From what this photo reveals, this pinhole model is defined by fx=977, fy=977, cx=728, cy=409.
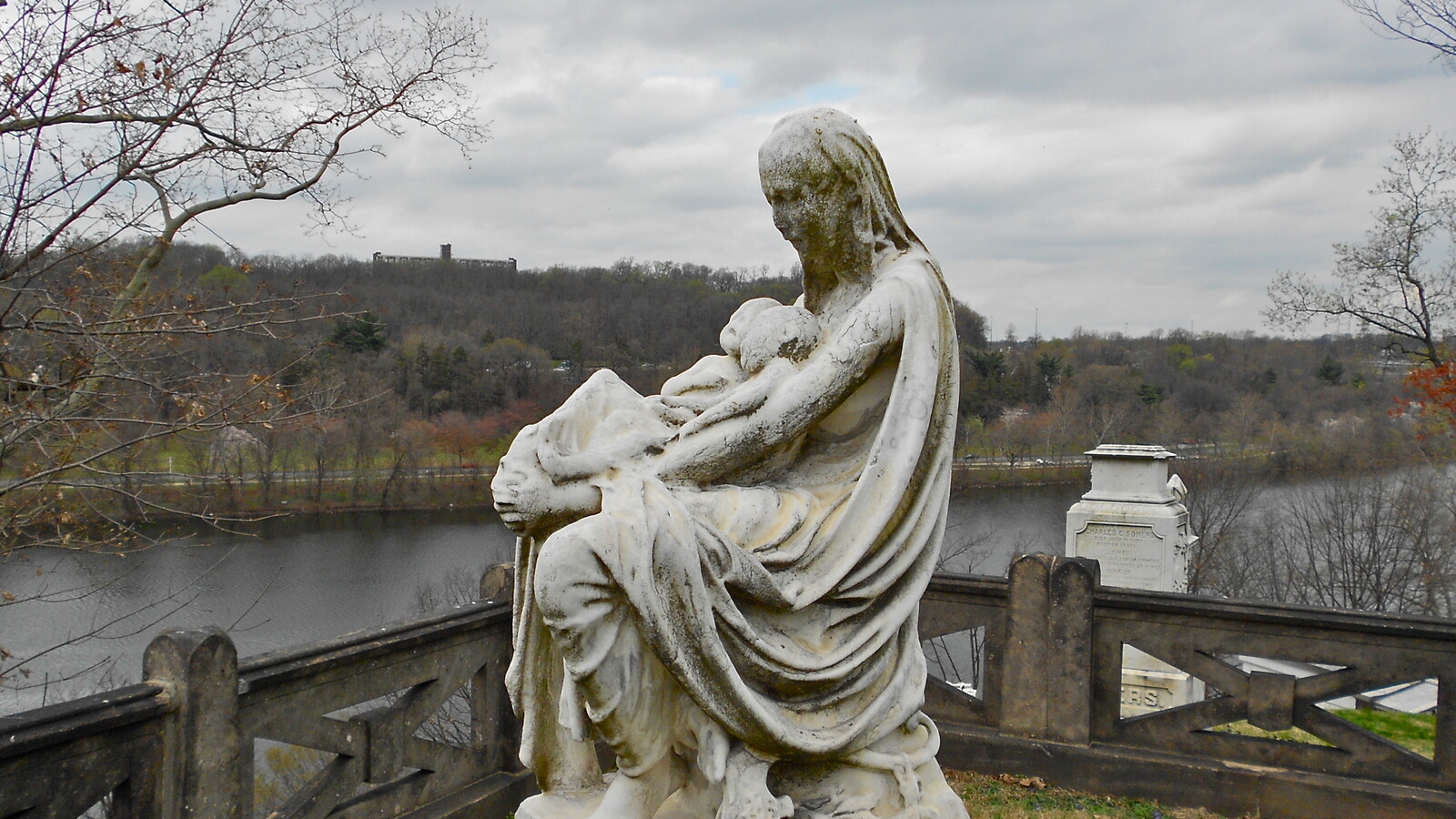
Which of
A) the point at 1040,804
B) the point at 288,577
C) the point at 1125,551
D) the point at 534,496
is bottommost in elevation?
the point at 288,577

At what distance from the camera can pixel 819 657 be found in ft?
9.25

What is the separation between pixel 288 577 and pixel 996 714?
2305cm

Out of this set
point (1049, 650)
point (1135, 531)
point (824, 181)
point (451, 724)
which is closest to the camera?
point (824, 181)

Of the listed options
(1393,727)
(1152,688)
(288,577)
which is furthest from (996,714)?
(288,577)

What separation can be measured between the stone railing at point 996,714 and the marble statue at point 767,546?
144 cm

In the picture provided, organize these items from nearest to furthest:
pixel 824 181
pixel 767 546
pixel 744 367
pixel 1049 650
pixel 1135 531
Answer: pixel 767 546, pixel 824 181, pixel 744 367, pixel 1049 650, pixel 1135 531

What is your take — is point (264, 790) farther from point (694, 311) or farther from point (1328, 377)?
point (1328, 377)

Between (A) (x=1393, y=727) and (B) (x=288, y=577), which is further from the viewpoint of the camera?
(B) (x=288, y=577)

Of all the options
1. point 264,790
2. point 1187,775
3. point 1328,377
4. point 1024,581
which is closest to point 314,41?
point 1024,581

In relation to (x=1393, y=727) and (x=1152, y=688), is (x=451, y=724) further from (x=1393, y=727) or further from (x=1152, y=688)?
(x=1393, y=727)

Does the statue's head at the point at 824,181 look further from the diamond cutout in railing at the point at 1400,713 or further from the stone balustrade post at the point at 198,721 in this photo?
the diamond cutout in railing at the point at 1400,713

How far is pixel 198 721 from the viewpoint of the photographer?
353 centimetres

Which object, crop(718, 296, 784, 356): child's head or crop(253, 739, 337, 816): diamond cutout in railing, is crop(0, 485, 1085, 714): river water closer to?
crop(253, 739, 337, 816): diamond cutout in railing

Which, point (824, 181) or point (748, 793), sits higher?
point (824, 181)
